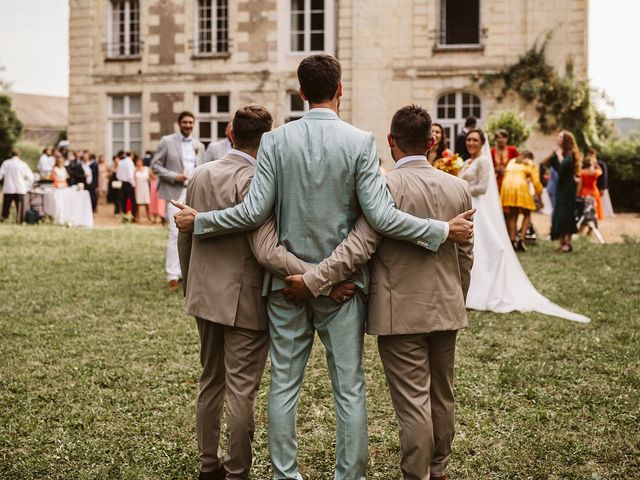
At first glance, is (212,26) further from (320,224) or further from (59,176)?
(320,224)

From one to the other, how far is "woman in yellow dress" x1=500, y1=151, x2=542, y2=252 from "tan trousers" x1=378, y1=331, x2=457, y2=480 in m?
10.2

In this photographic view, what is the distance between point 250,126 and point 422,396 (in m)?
1.52

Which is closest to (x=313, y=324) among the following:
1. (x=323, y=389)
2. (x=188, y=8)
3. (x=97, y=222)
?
(x=323, y=389)

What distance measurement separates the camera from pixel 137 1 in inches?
1093

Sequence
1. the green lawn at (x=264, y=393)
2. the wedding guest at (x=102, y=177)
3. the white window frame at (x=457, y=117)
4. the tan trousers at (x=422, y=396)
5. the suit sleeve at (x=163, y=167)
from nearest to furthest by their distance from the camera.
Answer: the tan trousers at (x=422, y=396) < the green lawn at (x=264, y=393) < the suit sleeve at (x=163, y=167) < the white window frame at (x=457, y=117) < the wedding guest at (x=102, y=177)

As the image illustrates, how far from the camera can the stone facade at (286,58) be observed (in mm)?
24703

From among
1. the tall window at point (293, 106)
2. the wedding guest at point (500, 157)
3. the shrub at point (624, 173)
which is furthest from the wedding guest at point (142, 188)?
the shrub at point (624, 173)

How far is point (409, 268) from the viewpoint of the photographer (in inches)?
146

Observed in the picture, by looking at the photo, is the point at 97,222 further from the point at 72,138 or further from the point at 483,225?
the point at 483,225

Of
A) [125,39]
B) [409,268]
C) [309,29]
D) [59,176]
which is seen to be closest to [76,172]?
[59,176]

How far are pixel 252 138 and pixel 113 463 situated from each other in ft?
6.13

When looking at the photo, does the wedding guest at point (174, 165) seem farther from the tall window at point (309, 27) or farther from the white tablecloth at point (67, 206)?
the tall window at point (309, 27)

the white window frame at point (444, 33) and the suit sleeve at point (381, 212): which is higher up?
the white window frame at point (444, 33)

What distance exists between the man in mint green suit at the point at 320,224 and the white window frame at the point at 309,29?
74.8 ft
